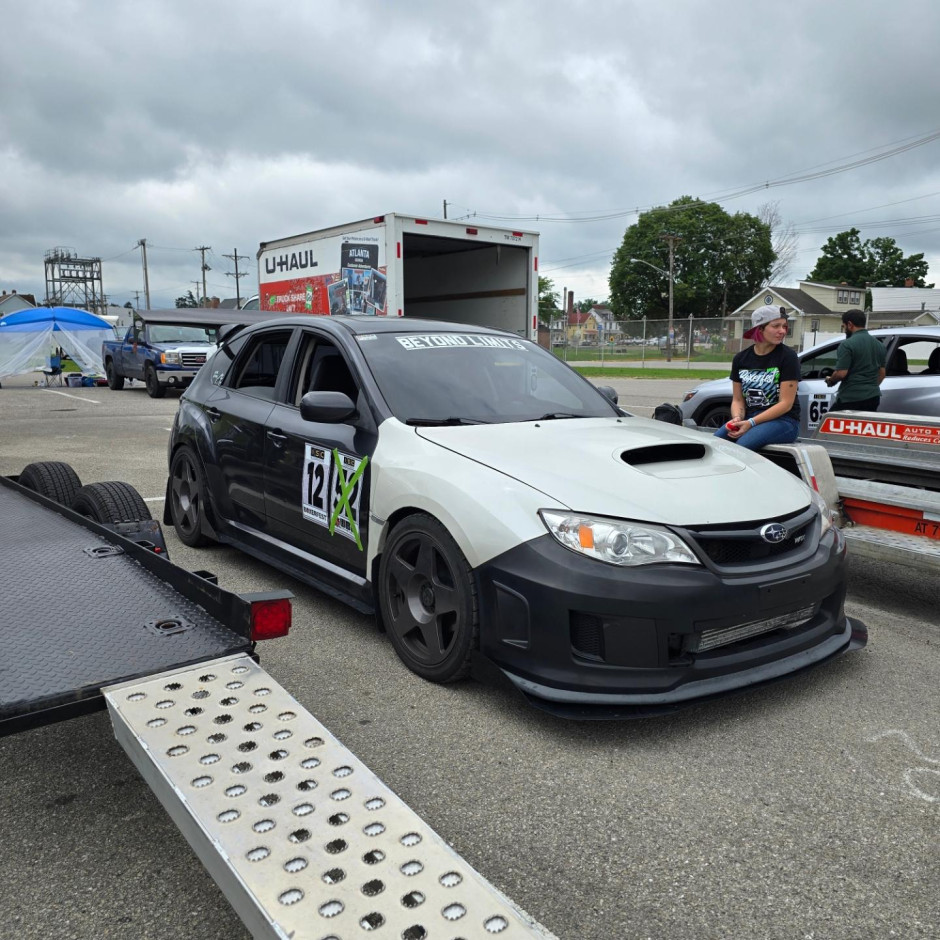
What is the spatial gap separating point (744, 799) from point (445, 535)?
1422 mm

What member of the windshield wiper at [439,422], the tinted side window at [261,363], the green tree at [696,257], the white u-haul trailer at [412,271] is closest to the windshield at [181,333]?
the white u-haul trailer at [412,271]

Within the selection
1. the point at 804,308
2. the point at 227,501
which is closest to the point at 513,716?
the point at 227,501

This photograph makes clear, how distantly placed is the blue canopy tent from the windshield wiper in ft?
82.7

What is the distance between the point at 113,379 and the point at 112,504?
66.0 ft

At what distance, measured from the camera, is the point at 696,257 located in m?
78.1

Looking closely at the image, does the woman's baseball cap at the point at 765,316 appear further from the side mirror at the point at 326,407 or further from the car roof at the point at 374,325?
the side mirror at the point at 326,407

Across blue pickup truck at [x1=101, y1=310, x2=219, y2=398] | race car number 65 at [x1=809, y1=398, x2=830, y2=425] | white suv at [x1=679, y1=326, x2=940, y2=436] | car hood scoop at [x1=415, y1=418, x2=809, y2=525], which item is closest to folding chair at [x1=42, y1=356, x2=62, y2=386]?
blue pickup truck at [x1=101, y1=310, x2=219, y2=398]

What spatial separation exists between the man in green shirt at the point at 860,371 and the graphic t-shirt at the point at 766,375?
6.51ft

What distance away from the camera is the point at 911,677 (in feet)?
12.0

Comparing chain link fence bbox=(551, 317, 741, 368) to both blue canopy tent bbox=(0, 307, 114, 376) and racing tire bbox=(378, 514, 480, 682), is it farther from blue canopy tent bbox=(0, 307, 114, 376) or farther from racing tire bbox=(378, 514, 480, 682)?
racing tire bbox=(378, 514, 480, 682)

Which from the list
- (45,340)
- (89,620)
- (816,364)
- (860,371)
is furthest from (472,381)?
(45,340)

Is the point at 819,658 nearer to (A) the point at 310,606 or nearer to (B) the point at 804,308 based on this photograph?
(A) the point at 310,606

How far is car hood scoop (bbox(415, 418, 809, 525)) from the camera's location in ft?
10.2

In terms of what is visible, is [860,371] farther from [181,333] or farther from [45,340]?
[45,340]
